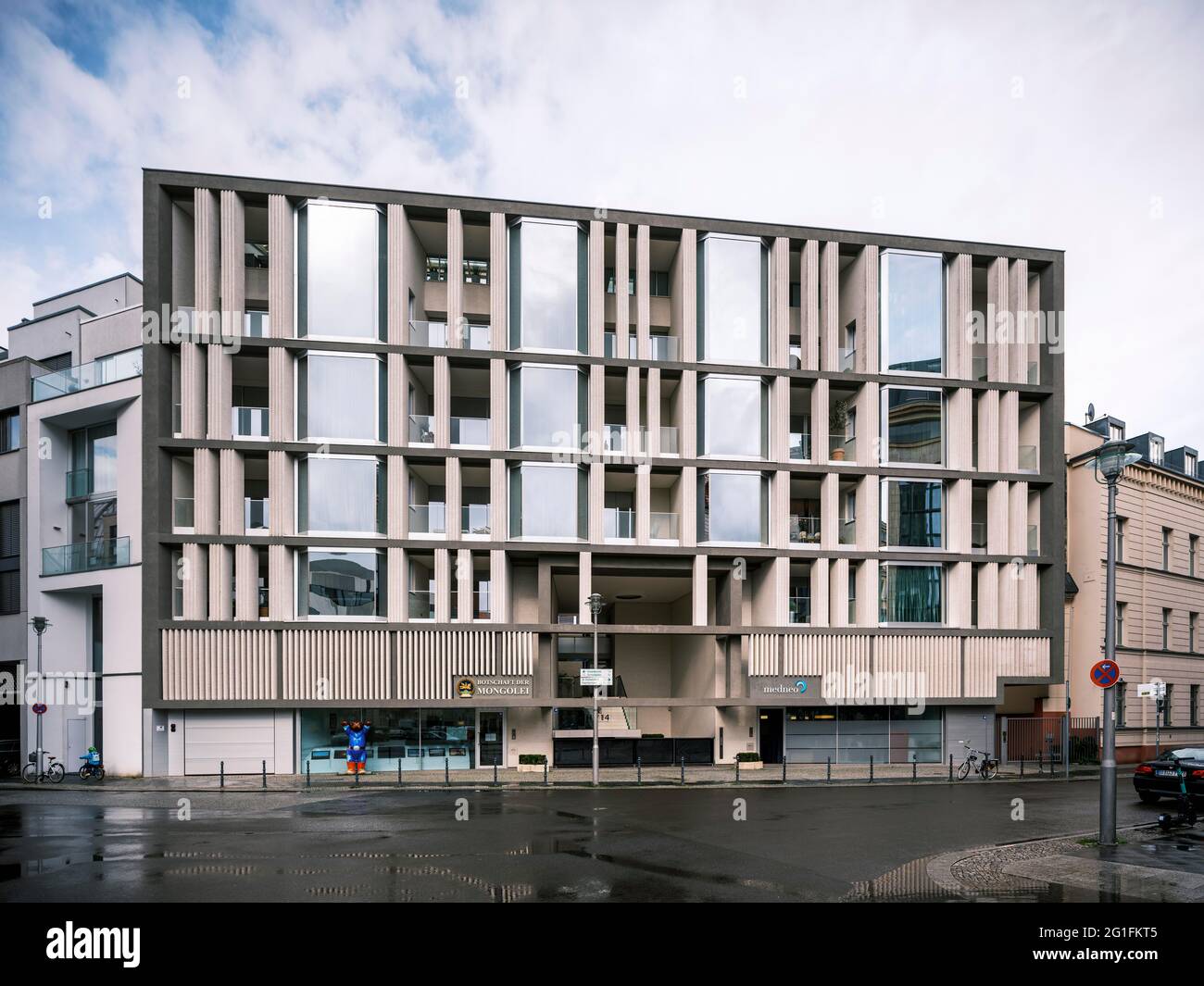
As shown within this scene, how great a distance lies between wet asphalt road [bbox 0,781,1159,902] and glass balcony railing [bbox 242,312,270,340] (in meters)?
15.4

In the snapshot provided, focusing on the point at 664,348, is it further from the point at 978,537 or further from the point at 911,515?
the point at 978,537

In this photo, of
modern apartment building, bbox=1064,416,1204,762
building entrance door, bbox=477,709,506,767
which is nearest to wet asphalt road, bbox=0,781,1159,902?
building entrance door, bbox=477,709,506,767

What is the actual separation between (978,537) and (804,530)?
756 cm

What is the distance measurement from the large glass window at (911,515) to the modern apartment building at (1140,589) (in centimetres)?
685

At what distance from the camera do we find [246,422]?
28.0 m

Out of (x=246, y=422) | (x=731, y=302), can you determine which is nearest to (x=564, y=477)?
(x=731, y=302)

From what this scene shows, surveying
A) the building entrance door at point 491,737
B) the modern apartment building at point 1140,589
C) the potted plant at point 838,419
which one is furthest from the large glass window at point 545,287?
the modern apartment building at point 1140,589

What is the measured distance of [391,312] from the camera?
28.7 m

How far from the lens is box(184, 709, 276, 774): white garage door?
2695cm

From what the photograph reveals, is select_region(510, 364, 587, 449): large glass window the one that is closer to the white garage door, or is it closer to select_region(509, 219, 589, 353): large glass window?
select_region(509, 219, 589, 353): large glass window

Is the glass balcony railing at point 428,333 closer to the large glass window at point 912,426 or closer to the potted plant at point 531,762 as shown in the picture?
the potted plant at point 531,762

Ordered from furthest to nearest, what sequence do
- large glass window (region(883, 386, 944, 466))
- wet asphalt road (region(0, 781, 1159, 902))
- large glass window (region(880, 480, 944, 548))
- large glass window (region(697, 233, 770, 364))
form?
1. large glass window (region(883, 386, 944, 466))
2. large glass window (region(880, 480, 944, 548))
3. large glass window (region(697, 233, 770, 364))
4. wet asphalt road (region(0, 781, 1159, 902))

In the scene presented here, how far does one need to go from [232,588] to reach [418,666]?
23.6 ft
